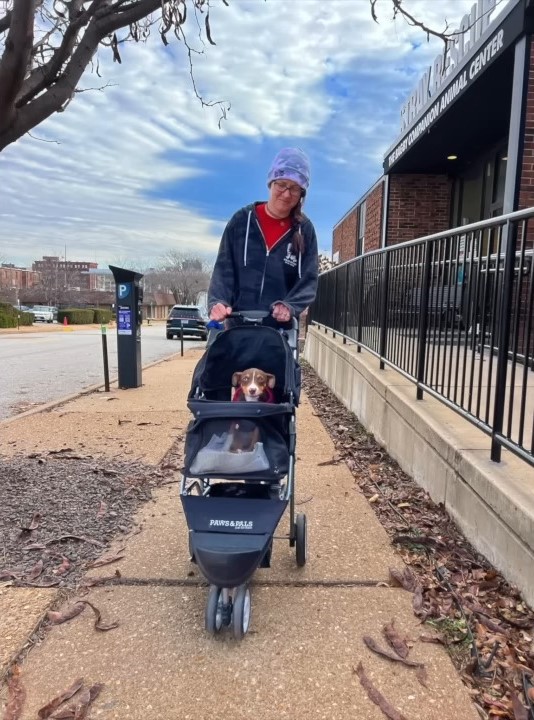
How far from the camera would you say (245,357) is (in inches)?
115

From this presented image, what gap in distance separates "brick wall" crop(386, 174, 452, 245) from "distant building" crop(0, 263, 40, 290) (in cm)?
9362

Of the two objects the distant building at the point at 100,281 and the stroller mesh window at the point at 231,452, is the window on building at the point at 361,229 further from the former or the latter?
the distant building at the point at 100,281

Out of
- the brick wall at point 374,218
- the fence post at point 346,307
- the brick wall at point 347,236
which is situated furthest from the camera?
the brick wall at point 347,236

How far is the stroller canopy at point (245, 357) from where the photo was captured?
287 cm

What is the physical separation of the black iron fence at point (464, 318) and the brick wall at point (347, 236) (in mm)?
10177

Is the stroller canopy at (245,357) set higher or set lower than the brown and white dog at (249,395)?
higher

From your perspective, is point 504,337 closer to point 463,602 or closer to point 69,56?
point 463,602

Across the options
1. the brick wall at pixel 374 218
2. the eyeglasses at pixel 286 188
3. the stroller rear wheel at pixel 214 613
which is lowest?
the stroller rear wheel at pixel 214 613

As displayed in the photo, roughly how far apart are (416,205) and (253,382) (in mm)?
10317

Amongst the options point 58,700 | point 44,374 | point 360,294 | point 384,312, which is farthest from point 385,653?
point 44,374

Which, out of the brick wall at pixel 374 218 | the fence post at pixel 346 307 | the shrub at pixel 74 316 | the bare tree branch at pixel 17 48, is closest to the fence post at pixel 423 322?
the bare tree branch at pixel 17 48

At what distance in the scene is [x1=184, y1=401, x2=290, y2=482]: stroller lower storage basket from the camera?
2.51 meters

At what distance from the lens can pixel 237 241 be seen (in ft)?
10.9

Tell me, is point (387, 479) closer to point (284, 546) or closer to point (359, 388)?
point (284, 546)
